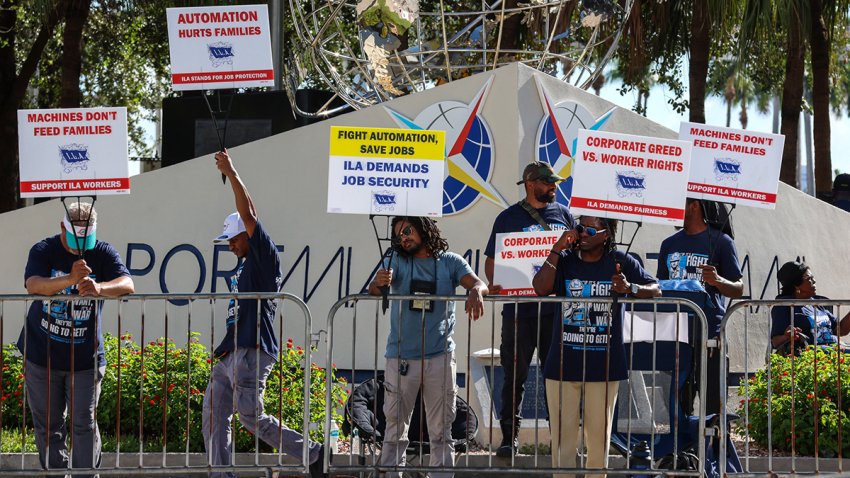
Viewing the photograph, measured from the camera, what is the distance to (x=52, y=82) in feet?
75.7

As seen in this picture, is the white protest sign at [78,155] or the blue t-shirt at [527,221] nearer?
the white protest sign at [78,155]

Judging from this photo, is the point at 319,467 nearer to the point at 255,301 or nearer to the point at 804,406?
the point at 255,301

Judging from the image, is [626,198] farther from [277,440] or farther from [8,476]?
[8,476]

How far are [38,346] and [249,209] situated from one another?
1.43m

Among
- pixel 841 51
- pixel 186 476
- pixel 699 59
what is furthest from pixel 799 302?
pixel 841 51

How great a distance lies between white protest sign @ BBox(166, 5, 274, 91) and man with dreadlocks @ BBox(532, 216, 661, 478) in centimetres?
269

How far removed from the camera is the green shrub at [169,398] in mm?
8812

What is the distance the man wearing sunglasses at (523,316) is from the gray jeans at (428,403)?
20.4 inches

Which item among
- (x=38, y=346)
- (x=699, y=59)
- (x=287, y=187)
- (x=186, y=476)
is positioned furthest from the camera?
(x=699, y=59)

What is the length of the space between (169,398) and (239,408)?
1472mm

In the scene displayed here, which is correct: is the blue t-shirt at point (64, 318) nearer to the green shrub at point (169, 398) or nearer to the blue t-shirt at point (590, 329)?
the green shrub at point (169, 398)

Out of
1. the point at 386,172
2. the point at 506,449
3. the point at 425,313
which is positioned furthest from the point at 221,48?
the point at 506,449

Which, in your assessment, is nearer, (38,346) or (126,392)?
(38,346)

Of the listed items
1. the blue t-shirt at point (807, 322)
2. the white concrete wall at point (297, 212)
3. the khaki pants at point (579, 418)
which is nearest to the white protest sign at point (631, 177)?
the khaki pants at point (579, 418)
